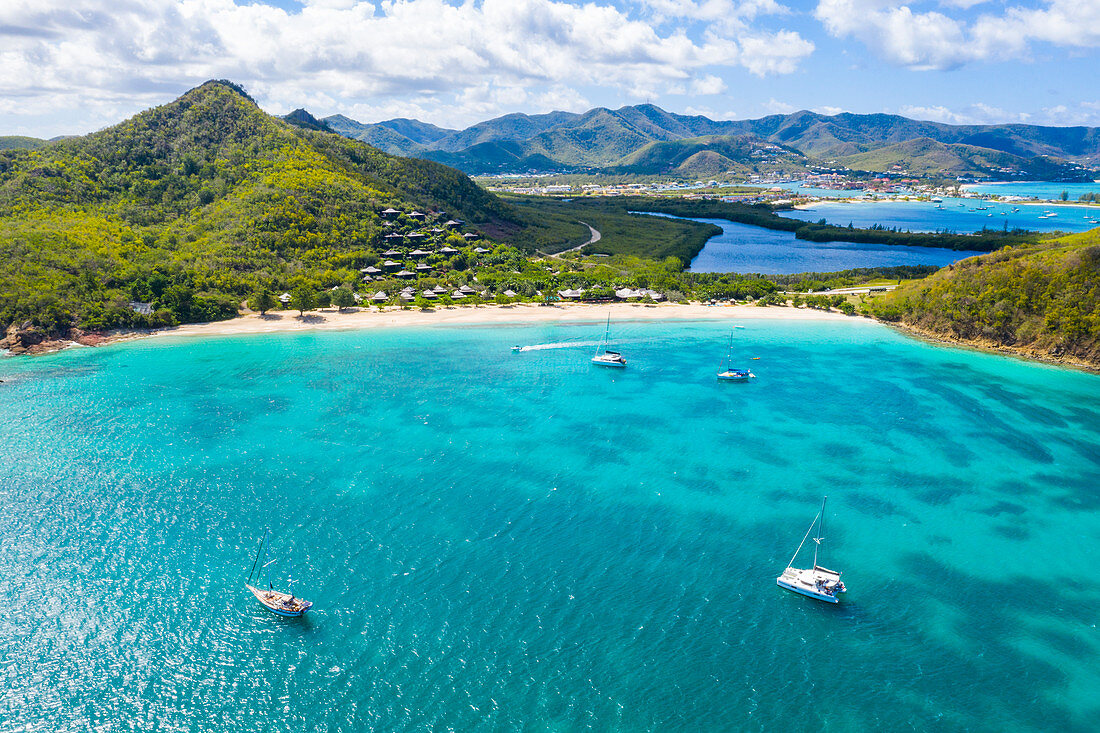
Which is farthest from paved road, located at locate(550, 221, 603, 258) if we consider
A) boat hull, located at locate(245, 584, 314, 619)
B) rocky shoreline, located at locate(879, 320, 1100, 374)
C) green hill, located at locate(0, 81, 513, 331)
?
boat hull, located at locate(245, 584, 314, 619)

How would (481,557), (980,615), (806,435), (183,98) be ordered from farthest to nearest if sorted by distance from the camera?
(183,98) → (806,435) → (481,557) → (980,615)

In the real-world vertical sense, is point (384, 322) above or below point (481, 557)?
above

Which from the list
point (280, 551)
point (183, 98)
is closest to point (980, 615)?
point (280, 551)

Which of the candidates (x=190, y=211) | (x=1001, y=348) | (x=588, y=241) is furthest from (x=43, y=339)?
(x=1001, y=348)

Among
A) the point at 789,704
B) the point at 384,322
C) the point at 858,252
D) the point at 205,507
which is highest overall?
the point at 858,252

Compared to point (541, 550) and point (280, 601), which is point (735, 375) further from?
point (280, 601)

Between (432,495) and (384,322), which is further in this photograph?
(384,322)

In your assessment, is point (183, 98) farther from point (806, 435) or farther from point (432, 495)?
point (806, 435)
